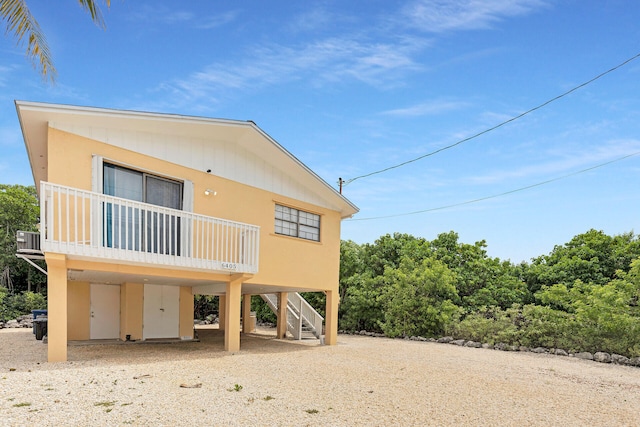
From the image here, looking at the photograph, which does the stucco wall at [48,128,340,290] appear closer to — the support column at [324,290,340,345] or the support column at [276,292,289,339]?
the support column at [324,290,340,345]

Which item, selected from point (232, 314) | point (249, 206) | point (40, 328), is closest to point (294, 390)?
point (232, 314)

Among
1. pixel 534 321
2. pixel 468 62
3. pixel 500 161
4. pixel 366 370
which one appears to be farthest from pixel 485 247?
pixel 366 370

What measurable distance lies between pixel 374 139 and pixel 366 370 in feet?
41.1

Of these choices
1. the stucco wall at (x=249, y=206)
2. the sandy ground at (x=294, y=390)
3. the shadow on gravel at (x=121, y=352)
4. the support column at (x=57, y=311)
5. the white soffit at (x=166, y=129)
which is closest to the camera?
the sandy ground at (x=294, y=390)

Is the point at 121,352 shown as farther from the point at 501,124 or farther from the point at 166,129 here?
the point at 501,124

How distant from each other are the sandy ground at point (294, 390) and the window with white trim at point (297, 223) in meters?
3.96

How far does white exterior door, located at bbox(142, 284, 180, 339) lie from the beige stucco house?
0.03 metres

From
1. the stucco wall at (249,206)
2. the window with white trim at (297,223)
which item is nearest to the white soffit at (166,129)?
the stucco wall at (249,206)

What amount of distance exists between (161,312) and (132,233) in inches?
206

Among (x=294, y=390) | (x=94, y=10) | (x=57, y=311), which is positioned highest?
(x=94, y=10)

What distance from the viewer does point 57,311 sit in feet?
28.6

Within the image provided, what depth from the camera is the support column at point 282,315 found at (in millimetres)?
17031

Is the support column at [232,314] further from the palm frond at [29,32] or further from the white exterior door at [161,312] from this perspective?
the palm frond at [29,32]

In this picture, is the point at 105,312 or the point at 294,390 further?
the point at 105,312
